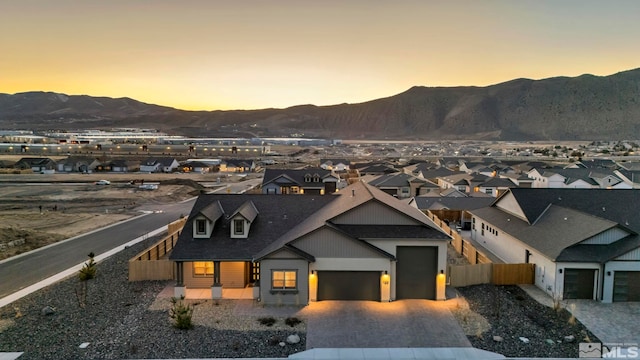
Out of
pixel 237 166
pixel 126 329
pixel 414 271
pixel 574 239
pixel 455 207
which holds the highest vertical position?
pixel 574 239

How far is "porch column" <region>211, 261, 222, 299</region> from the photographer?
19141 millimetres

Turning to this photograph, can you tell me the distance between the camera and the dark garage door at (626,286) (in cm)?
1898

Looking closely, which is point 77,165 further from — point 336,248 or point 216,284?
point 336,248

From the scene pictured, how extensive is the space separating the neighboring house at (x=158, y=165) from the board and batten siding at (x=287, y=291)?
88.7 meters

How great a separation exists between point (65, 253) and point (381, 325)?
23.6m

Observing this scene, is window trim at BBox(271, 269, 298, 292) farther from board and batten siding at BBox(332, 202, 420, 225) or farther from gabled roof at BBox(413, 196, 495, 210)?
gabled roof at BBox(413, 196, 495, 210)

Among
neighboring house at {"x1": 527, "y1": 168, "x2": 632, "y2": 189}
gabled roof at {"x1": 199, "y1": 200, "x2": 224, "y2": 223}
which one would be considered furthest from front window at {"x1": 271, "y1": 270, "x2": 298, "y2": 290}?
neighboring house at {"x1": 527, "y1": 168, "x2": 632, "y2": 189}

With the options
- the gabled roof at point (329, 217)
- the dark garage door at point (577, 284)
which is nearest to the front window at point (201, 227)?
the gabled roof at point (329, 217)

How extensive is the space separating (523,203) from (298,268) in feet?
56.3

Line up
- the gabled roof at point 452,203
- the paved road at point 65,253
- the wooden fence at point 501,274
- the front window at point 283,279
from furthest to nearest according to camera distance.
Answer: the gabled roof at point 452,203 < the paved road at point 65,253 < the wooden fence at point 501,274 < the front window at point 283,279

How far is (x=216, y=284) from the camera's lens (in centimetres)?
1933

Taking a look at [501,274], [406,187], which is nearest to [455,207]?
[406,187]

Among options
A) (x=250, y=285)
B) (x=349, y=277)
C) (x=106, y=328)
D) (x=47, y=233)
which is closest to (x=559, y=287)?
(x=349, y=277)

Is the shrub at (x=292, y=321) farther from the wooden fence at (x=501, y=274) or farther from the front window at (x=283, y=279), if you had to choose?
the wooden fence at (x=501, y=274)
